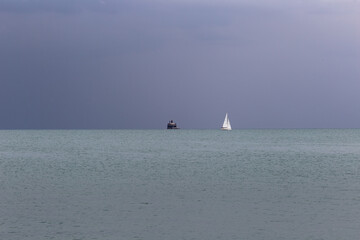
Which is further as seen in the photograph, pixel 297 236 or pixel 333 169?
pixel 333 169

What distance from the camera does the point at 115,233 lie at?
2530 cm

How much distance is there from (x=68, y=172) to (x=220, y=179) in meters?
18.1

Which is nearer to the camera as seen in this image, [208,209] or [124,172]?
[208,209]

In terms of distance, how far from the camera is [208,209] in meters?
31.3

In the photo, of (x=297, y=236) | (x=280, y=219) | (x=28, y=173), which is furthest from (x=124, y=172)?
(x=297, y=236)

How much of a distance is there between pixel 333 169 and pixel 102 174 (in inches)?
1076

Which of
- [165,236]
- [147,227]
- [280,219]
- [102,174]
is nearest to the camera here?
[165,236]

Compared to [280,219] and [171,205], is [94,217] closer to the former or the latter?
[171,205]

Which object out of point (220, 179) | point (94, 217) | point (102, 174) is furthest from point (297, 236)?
point (102, 174)

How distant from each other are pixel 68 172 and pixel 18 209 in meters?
26.0

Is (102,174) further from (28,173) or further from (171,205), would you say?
(171,205)

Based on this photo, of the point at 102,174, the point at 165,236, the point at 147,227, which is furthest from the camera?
the point at 102,174

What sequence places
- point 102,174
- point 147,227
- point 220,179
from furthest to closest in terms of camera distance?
point 102,174 → point 220,179 → point 147,227

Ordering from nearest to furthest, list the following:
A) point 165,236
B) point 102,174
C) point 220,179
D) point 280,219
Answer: point 165,236
point 280,219
point 220,179
point 102,174
